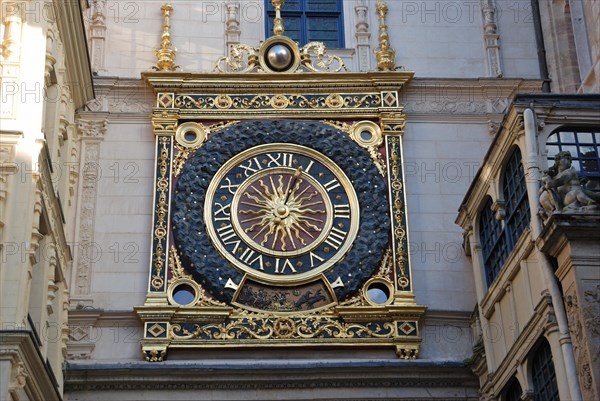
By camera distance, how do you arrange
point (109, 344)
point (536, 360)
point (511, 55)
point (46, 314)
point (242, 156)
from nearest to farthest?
1. point (536, 360)
2. point (46, 314)
3. point (109, 344)
4. point (242, 156)
5. point (511, 55)

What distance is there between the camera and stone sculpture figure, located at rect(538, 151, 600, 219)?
13.9m

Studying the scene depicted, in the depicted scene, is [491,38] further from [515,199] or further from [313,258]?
[515,199]

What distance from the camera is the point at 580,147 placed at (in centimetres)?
1535

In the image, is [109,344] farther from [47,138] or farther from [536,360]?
[536,360]

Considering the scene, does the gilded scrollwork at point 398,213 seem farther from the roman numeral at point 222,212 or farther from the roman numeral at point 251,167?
the roman numeral at point 222,212

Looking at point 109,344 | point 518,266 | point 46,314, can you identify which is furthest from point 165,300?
point 518,266

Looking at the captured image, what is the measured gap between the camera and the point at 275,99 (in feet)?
64.5

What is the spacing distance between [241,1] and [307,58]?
1.83m

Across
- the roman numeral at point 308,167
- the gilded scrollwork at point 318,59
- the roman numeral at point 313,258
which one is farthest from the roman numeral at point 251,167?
the gilded scrollwork at point 318,59

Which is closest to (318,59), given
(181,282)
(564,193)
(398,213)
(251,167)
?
(251,167)

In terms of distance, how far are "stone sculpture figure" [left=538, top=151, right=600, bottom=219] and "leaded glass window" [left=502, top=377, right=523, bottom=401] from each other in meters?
2.54

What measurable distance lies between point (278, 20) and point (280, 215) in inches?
134

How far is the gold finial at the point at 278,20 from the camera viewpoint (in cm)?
1995

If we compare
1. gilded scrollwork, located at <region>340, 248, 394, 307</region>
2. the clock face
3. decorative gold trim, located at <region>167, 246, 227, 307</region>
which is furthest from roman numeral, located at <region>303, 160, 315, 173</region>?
decorative gold trim, located at <region>167, 246, 227, 307</region>
